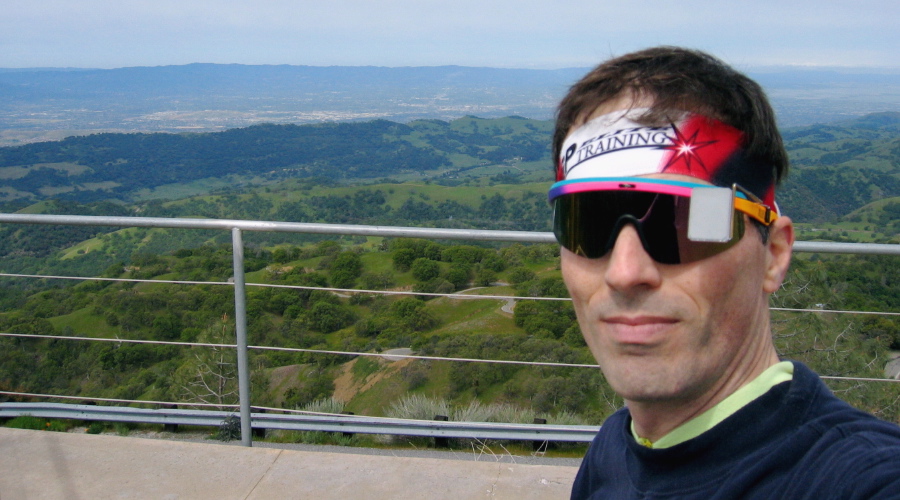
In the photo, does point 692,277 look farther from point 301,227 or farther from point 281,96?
point 281,96

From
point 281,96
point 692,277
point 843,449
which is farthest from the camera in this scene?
point 281,96

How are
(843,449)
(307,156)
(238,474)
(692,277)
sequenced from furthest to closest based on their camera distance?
(307,156)
(238,474)
(692,277)
(843,449)

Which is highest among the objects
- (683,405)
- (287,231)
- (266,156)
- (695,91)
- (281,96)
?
(281,96)

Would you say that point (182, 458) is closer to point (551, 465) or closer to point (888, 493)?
point (551, 465)

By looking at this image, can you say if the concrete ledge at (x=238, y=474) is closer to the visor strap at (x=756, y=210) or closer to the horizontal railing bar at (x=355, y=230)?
the horizontal railing bar at (x=355, y=230)

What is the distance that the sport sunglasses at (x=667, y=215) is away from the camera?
2.73ft

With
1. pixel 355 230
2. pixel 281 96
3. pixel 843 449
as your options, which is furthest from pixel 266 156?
pixel 843 449

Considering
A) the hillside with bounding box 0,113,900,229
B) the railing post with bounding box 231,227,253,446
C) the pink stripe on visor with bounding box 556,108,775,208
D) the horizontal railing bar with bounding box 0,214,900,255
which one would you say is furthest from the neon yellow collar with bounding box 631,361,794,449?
the hillside with bounding box 0,113,900,229

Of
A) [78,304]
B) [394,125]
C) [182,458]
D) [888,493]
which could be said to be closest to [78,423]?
[78,304]

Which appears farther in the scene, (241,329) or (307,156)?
(307,156)

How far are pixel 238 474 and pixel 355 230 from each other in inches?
51.9

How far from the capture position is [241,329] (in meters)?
3.43

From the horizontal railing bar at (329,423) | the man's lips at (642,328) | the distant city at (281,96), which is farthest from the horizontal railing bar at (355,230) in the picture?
the distant city at (281,96)

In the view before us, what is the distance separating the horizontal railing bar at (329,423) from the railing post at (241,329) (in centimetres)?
16
